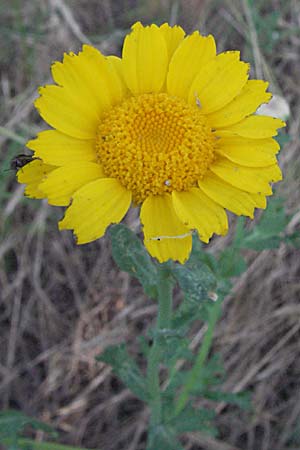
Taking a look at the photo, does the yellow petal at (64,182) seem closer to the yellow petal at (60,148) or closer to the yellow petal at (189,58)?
the yellow petal at (60,148)

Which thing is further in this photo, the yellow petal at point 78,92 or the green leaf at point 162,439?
the green leaf at point 162,439

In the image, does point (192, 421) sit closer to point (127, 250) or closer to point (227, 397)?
point (227, 397)

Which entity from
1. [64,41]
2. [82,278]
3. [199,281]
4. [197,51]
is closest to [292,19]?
[64,41]

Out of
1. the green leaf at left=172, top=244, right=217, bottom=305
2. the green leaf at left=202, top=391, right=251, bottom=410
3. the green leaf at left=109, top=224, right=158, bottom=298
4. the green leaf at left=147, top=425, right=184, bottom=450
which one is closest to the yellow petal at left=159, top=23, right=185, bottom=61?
the green leaf at left=109, top=224, right=158, bottom=298

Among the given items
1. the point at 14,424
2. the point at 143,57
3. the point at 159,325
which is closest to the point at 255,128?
the point at 143,57

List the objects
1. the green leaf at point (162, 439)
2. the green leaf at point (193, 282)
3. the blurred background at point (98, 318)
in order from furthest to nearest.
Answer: the blurred background at point (98, 318), the green leaf at point (162, 439), the green leaf at point (193, 282)

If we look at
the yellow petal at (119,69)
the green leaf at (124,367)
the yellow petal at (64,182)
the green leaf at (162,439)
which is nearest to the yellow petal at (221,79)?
the yellow petal at (119,69)
